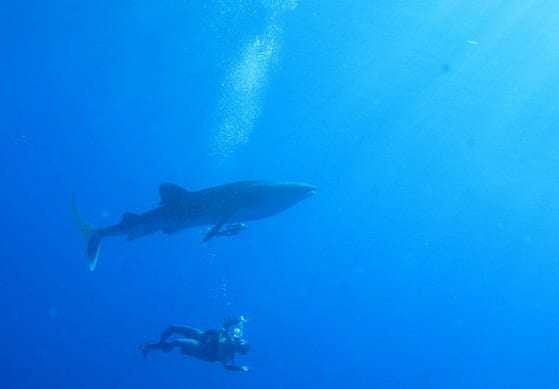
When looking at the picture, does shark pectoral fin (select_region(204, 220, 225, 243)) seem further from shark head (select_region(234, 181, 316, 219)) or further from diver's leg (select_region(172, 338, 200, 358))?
diver's leg (select_region(172, 338, 200, 358))

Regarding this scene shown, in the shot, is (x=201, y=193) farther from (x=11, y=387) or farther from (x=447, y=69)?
(x=447, y=69)

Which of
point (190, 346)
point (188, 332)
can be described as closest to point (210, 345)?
point (190, 346)

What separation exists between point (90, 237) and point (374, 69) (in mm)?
44262

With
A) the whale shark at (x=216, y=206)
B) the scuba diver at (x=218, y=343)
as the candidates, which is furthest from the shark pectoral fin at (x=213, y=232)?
the scuba diver at (x=218, y=343)

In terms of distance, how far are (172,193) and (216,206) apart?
0.98 meters

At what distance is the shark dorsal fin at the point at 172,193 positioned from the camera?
932 centimetres

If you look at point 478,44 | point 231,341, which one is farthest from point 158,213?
point 478,44

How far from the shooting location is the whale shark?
8656 mm

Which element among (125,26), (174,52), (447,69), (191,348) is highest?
(447,69)

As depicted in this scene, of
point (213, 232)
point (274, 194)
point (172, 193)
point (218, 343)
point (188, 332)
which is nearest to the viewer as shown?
point (274, 194)

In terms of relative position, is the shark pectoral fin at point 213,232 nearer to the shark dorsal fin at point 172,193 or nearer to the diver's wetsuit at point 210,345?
the shark dorsal fin at point 172,193

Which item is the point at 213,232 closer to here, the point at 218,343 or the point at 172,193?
the point at 172,193

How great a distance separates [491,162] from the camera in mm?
70375

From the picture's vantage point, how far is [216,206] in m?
9.07
